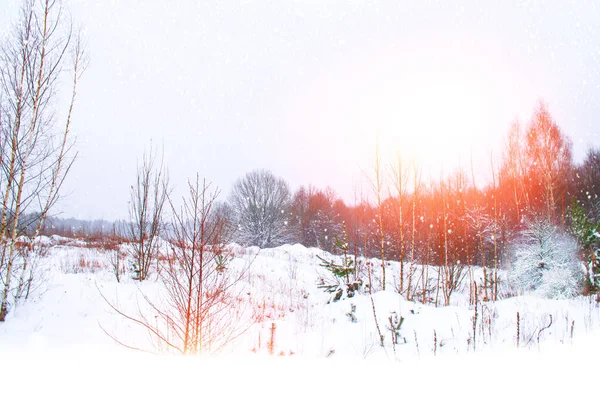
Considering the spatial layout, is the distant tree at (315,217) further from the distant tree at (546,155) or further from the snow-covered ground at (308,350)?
the snow-covered ground at (308,350)

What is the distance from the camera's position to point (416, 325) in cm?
691

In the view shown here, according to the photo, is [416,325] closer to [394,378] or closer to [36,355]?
[394,378]

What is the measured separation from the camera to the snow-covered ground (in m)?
Answer: 2.40

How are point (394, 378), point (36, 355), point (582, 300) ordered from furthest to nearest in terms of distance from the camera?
1. point (582, 300)
2. point (36, 355)
3. point (394, 378)

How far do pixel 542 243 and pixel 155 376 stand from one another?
1206 centimetres

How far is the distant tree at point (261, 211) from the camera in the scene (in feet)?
122

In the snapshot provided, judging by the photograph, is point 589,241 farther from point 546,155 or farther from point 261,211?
point 261,211

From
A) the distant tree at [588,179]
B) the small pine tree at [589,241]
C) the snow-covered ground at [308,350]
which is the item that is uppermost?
the distant tree at [588,179]

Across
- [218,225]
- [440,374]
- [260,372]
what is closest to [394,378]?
[440,374]

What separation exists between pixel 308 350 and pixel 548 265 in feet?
29.2

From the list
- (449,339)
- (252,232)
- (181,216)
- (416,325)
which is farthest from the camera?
(252,232)

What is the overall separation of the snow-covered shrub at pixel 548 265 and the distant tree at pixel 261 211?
92.8 feet

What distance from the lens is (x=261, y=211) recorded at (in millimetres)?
38062

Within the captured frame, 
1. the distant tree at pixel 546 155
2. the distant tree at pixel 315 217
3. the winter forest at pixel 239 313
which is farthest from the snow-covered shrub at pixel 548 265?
the distant tree at pixel 315 217
